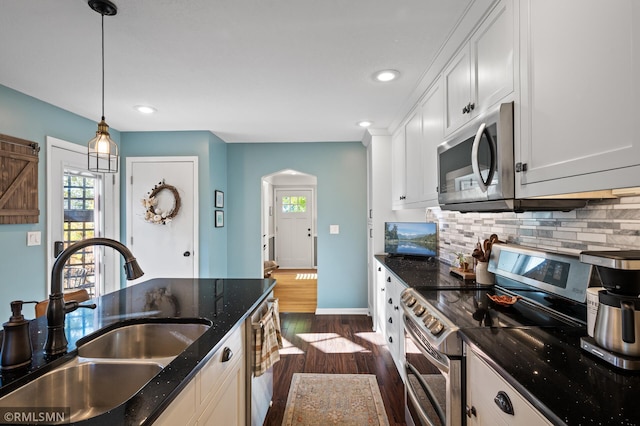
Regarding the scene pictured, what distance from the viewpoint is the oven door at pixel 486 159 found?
1320 mm

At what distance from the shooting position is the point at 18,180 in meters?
2.53

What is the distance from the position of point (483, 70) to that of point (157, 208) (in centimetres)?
359

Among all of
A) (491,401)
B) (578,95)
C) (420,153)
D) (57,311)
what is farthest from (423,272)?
(57,311)

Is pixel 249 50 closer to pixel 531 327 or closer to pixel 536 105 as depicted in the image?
pixel 536 105

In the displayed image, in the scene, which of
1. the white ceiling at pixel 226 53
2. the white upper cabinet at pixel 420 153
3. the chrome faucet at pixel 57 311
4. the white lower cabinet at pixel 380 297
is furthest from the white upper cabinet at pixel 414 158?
the chrome faucet at pixel 57 311

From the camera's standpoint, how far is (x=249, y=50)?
1.96 meters

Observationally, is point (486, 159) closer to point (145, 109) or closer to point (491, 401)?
point (491, 401)

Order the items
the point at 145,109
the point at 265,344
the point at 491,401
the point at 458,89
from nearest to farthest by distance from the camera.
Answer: the point at 491,401 < the point at 265,344 < the point at 458,89 < the point at 145,109

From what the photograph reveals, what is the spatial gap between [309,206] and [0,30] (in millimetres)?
6228

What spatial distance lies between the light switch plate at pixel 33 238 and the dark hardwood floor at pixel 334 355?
236 cm

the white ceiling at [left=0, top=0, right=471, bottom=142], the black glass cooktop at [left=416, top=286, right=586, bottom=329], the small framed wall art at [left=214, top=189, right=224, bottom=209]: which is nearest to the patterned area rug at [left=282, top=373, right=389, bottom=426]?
the black glass cooktop at [left=416, top=286, right=586, bottom=329]

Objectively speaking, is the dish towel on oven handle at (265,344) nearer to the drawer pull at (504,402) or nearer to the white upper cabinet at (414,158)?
the drawer pull at (504,402)

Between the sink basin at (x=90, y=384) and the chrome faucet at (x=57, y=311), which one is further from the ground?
the chrome faucet at (x=57, y=311)

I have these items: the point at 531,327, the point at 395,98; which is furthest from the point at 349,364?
the point at 395,98
